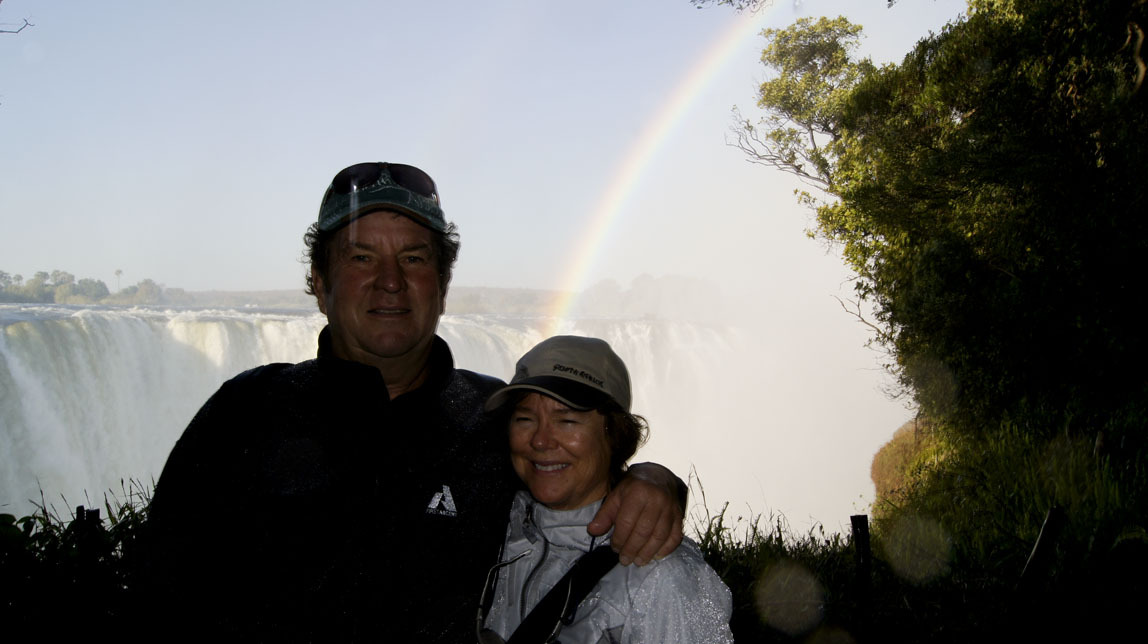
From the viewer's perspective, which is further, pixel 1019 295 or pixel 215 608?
pixel 1019 295

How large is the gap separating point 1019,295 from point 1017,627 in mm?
4833

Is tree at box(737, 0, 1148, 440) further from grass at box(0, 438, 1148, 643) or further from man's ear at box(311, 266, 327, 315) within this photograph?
man's ear at box(311, 266, 327, 315)

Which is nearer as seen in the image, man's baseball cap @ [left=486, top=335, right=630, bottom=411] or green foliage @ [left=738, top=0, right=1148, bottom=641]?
man's baseball cap @ [left=486, top=335, right=630, bottom=411]

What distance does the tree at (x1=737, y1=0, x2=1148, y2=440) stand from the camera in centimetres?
666

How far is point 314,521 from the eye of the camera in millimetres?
1641

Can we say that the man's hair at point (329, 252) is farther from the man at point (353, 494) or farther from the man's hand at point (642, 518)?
the man's hand at point (642, 518)

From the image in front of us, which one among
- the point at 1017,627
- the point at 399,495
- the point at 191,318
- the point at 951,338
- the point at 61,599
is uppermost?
the point at 191,318

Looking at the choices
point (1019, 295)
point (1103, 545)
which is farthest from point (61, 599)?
point (1019, 295)

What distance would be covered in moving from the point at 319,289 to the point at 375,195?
43 cm

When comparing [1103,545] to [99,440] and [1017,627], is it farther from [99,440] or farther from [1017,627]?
[99,440]

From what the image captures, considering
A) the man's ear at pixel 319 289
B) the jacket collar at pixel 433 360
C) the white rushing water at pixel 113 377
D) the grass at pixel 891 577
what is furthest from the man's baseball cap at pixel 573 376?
the white rushing water at pixel 113 377

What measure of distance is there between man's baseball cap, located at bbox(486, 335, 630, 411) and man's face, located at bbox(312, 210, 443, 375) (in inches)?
11.4

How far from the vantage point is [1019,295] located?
23.9 feet

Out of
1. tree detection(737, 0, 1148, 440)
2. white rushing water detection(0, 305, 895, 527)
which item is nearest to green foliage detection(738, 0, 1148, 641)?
tree detection(737, 0, 1148, 440)
